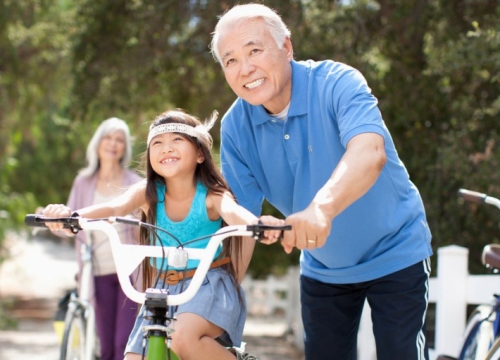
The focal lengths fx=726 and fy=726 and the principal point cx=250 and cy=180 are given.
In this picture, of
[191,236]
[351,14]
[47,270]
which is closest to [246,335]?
[351,14]

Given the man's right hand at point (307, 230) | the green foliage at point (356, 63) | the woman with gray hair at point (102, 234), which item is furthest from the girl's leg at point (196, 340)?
the woman with gray hair at point (102, 234)

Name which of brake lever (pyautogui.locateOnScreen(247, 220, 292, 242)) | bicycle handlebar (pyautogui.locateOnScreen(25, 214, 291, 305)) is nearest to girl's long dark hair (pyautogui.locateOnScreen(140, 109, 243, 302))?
bicycle handlebar (pyautogui.locateOnScreen(25, 214, 291, 305))

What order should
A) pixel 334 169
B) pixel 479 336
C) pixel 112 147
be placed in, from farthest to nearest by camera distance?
1. pixel 112 147
2. pixel 479 336
3. pixel 334 169

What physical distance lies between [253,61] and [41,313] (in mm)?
15213

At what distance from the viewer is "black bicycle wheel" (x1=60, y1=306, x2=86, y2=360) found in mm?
5156

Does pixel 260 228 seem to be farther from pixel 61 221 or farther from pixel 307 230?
pixel 61 221

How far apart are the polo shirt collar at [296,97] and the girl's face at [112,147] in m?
3.38

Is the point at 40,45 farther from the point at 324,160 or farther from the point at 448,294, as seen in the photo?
the point at 324,160

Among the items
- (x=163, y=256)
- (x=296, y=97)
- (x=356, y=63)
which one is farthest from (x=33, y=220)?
(x=356, y=63)

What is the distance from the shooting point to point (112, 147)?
6.40 meters

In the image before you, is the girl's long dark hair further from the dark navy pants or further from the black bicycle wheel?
the black bicycle wheel

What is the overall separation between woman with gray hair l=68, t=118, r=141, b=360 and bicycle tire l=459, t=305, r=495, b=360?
2570mm

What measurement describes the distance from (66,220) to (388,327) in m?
1.38

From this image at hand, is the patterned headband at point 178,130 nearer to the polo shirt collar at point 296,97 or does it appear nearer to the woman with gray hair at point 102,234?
the polo shirt collar at point 296,97
